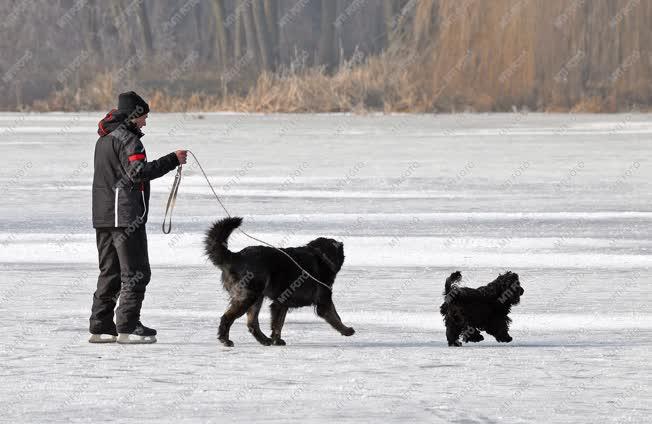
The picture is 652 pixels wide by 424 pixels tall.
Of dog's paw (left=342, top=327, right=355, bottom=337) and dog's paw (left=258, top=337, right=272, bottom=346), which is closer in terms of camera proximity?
dog's paw (left=258, top=337, right=272, bottom=346)

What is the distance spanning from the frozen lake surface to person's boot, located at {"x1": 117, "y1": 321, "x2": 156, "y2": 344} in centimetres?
8

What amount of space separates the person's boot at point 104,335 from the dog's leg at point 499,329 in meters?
2.21

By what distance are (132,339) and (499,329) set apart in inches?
84.7

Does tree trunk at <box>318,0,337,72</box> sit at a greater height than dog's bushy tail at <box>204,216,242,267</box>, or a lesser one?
lesser

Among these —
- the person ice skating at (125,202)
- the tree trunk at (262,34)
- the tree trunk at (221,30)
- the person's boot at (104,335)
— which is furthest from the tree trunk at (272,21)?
the person ice skating at (125,202)

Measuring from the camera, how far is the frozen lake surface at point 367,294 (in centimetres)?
775

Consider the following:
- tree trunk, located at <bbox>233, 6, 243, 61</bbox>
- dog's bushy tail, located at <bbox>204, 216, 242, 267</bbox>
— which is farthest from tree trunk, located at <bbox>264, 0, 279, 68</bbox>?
dog's bushy tail, located at <bbox>204, 216, 242, 267</bbox>

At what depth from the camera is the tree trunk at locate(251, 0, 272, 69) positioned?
58.5 m

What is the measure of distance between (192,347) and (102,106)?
127ft

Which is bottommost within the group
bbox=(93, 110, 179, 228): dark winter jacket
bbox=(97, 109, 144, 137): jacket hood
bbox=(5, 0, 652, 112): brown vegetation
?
bbox=(5, 0, 652, 112): brown vegetation

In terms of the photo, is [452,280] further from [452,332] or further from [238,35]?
[238,35]

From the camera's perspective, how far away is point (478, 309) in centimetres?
957

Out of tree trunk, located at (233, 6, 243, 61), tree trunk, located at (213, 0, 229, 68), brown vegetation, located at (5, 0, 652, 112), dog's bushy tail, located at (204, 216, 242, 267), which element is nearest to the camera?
dog's bushy tail, located at (204, 216, 242, 267)

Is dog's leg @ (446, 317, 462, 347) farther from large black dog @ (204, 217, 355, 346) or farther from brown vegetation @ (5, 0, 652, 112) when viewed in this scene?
brown vegetation @ (5, 0, 652, 112)
